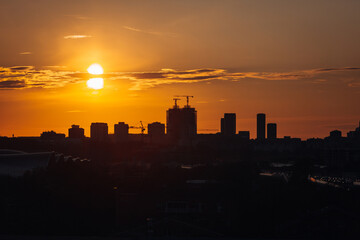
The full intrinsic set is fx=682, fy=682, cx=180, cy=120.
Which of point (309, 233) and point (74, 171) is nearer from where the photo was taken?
point (309, 233)

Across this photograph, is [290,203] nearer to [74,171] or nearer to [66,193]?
[66,193]

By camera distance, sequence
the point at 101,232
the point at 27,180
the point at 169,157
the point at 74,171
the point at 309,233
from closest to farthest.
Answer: the point at 309,233 < the point at 101,232 < the point at 27,180 < the point at 74,171 < the point at 169,157

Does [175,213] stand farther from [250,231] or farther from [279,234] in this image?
[279,234]

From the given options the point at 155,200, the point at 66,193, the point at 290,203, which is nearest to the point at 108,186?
the point at 66,193

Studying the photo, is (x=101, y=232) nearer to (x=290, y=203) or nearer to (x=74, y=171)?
(x=290, y=203)

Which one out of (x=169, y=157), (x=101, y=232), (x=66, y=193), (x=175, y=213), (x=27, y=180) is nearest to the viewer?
(x=101, y=232)

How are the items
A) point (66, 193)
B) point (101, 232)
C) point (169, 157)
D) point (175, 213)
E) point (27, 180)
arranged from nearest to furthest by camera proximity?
point (101, 232) < point (175, 213) < point (66, 193) < point (27, 180) < point (169, 157)

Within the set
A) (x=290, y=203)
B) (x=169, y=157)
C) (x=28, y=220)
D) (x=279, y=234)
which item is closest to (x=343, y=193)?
(x=290, y=203)

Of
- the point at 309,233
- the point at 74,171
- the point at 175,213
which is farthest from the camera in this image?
the point at 74,171
